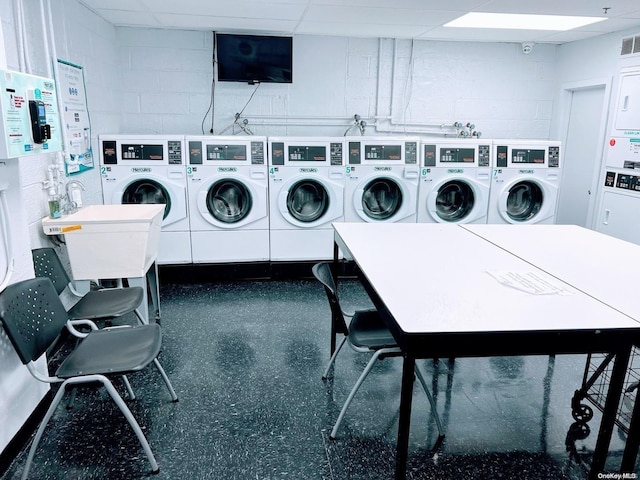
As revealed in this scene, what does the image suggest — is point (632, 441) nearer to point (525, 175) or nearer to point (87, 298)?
point (87, 298)

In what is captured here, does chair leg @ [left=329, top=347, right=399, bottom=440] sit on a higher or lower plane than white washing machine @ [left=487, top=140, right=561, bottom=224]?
lower

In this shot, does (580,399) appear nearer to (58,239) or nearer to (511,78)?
(58,239)

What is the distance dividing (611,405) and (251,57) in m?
4.25

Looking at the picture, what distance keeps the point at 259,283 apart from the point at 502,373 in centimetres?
236

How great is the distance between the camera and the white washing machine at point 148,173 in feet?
13.2

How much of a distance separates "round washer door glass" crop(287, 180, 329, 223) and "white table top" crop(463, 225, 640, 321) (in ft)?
5.71

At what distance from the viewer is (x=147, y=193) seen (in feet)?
14.0

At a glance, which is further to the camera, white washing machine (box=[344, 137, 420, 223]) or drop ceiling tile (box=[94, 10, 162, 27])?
white washing machine (box=[344, 137, 420, 223])

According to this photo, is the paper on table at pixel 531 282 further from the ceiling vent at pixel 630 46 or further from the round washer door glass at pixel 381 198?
the ceiling vent at pixel 630 46

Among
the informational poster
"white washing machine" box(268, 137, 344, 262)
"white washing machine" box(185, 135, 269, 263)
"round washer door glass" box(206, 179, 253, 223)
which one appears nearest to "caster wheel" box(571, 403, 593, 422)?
"white washing machine" box(268, 137, 344, 262)

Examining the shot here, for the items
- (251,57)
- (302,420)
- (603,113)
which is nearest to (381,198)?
(251,57)

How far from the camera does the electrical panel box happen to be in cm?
197

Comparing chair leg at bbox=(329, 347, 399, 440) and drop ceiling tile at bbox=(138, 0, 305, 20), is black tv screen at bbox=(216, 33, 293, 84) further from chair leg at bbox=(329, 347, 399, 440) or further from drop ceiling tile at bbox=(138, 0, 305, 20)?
chair leg at bbox=(329, 347, 399, 440)

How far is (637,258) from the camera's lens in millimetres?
2330
